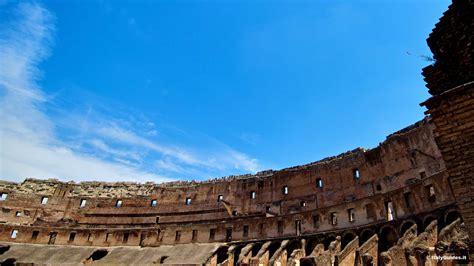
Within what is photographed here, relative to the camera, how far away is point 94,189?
42719 millimetres

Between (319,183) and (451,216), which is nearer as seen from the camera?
(451,216)

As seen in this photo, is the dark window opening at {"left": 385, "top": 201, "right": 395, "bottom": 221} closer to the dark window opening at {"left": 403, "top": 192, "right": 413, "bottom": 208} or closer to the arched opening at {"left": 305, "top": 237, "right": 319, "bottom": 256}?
the dark window opening at {"left": 403, "top": 192, "right": 413, "bottom": 208}

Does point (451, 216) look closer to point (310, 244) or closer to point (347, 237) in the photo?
point (347, 237)

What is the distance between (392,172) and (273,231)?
11901 millimetres

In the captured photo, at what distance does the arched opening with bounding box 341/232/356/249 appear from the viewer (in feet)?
75.3

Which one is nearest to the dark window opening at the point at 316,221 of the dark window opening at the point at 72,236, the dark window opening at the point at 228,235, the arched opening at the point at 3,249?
the dark window opening at the point at 228,235

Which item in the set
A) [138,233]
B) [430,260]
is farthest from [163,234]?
[430,260]

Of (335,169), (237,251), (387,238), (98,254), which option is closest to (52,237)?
(98,254)

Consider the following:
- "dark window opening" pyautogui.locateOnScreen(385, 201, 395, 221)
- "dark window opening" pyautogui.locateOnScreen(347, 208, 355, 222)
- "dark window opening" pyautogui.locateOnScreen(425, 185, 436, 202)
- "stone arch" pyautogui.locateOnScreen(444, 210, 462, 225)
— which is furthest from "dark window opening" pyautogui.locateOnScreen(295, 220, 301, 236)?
"stone arch" pyautogui.locateOnScreen(444, 210, 462, 225)

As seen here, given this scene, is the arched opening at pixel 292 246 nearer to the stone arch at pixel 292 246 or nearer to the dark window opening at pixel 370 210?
Result: the stone arch at pixel 292 246

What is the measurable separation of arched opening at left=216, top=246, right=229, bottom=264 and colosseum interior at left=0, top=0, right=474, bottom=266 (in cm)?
9

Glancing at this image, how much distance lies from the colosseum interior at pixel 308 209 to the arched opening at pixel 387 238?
3.4 inches

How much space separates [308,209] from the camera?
106 feet

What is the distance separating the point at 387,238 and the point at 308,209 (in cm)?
1188
